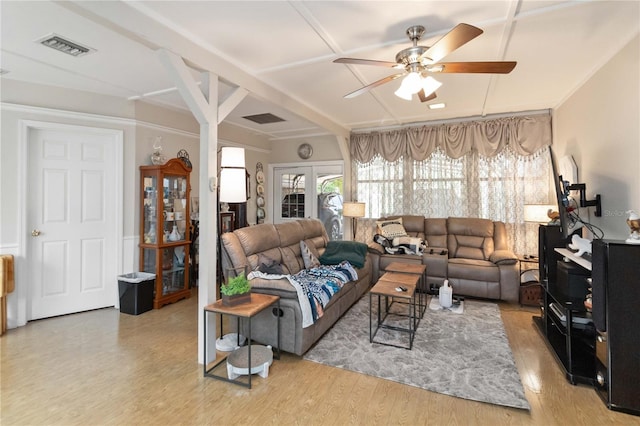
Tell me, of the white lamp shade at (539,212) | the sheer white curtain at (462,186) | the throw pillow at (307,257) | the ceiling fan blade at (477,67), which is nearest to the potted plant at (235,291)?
the throw pillow at (307,257)

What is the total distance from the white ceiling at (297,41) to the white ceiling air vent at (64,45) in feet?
0.20

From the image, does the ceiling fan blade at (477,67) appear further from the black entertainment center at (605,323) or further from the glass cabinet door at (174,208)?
the glass cabinet door at (174,208)

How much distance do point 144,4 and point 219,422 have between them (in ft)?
8.74

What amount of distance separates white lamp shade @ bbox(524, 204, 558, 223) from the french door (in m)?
3.01

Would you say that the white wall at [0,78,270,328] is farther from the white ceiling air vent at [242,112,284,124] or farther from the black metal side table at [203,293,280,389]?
the black metal side table at [203,293,280,389]

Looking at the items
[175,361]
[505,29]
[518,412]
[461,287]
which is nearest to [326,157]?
[461,287]

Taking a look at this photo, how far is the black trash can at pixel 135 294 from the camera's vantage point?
355cm

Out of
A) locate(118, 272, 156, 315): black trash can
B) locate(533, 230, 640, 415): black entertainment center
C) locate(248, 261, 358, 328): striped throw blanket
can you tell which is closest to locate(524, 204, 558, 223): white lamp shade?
locate(533, 230, 640, 415): black entertainment center

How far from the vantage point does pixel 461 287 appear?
411cm

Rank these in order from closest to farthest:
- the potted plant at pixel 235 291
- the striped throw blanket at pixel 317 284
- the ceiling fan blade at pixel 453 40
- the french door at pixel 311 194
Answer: the ceiling fan blade at pixel 453 40, the potted plant at pixel 235 291, the striped throw blanket at pixel 317 284, the french door at pixel 311 194

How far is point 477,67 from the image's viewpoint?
7.25 ft

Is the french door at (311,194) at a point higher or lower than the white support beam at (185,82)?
lower

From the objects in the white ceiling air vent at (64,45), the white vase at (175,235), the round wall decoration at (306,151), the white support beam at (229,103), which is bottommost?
the white vase at (175,235)

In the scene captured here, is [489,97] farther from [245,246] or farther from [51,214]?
[51,214]
